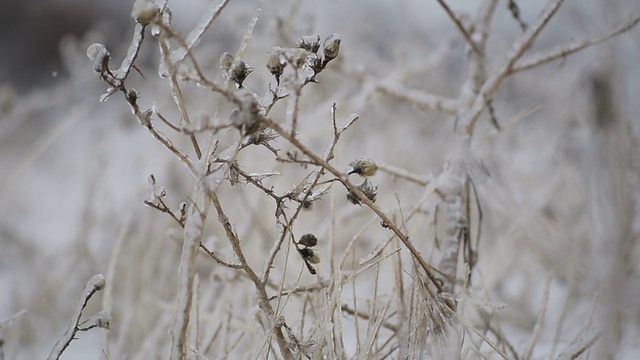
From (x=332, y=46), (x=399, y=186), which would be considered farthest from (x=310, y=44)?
(x=399, y=186)

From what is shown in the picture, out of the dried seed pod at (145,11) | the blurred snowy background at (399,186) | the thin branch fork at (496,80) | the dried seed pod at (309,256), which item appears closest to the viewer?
the dried seed pod at (145,11)

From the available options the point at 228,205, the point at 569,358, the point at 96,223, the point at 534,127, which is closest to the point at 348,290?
the point at 228,205

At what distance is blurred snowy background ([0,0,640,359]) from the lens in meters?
0.81

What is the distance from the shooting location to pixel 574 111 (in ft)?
5.26

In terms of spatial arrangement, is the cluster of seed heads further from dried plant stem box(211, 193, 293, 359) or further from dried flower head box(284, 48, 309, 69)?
dried plant stem box(211, 193, 293, 359)

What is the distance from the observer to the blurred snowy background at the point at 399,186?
0.81 meters

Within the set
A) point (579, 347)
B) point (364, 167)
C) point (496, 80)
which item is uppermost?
point (496, 80)

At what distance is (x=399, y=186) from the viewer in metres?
1.76

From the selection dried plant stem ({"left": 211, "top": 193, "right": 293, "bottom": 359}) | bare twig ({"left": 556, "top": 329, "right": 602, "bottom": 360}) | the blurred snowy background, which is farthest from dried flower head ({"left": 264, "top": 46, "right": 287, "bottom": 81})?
bare twig ({"left": 556, "top": 329, "right": 602, "bottom": 360})

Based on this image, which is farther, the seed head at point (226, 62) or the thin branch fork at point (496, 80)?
the thin branch fork at point (496, 80)

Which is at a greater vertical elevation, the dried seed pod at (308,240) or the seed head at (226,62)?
the seed head at (226,62)

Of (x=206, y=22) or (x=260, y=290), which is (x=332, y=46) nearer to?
(x=206, y=22)

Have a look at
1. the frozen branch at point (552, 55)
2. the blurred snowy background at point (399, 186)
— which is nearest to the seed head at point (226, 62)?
the blurred snowy background at point (399, 186)

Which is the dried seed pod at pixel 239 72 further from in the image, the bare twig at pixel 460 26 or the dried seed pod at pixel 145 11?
the bare twig at pixel 460 26
